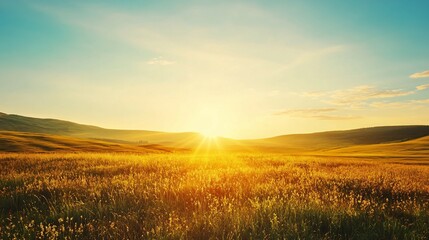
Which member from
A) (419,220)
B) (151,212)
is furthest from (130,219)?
(419,220)

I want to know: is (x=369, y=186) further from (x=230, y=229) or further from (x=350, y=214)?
(x=230, y=229)

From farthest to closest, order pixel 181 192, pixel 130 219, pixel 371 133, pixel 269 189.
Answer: pixel 371 133 → pixel 269 189 → pixel 181 192 → pixel 130 219

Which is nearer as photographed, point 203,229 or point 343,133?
point 203,229

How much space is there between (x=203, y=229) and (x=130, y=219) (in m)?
1.11

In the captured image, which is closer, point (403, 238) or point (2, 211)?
point (403, 238)

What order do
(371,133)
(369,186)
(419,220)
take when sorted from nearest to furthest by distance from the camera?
(419,220) < (369,186) < (371,133)

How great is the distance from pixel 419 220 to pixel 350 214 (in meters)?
1.04

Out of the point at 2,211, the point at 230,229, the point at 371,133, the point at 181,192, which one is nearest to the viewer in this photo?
the point at 230,229

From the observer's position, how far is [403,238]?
354cm

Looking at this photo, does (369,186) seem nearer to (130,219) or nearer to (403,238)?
(403,238)

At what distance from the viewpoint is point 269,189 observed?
20.2 ft

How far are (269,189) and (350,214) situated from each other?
2125 mm

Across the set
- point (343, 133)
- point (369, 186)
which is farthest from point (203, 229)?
point (343, 133)

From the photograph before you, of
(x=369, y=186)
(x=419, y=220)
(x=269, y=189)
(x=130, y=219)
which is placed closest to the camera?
(x=130, y=219)
